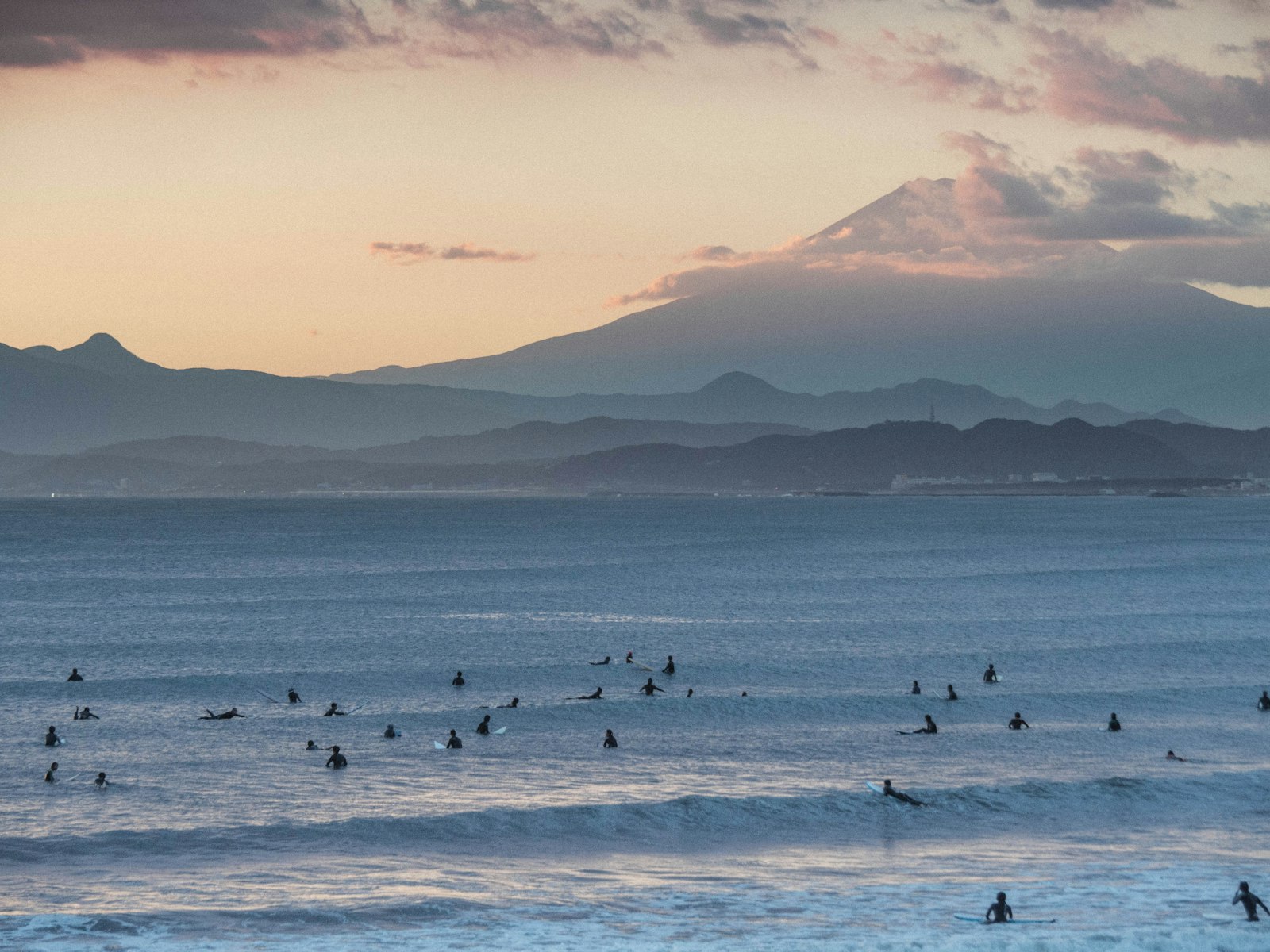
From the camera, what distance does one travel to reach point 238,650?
73438mm

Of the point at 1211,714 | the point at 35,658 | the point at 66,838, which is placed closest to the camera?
the point at 66,838

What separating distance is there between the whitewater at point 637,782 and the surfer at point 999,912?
0.42 metres

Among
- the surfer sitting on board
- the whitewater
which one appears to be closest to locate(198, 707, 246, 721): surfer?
the whitewater

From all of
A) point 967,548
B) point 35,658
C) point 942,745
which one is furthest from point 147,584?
point 967,548

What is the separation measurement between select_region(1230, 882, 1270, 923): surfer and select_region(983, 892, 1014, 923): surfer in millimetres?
4993

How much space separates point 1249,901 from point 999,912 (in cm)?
542

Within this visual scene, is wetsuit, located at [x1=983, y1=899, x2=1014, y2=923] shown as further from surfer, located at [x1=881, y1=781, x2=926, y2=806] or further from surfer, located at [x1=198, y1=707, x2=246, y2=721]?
surfer, located at [x1=198, y1=707, x2=246, y2=721]

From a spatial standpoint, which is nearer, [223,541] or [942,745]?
[942,745]

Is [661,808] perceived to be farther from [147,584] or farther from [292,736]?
[147,584]

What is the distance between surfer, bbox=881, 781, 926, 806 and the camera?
3833cm

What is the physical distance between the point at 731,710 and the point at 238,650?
32.8 meters

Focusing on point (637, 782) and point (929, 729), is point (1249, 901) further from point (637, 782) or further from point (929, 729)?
point (929, 729)

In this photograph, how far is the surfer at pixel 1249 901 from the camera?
91.6 ft

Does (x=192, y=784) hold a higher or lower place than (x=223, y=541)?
lower
